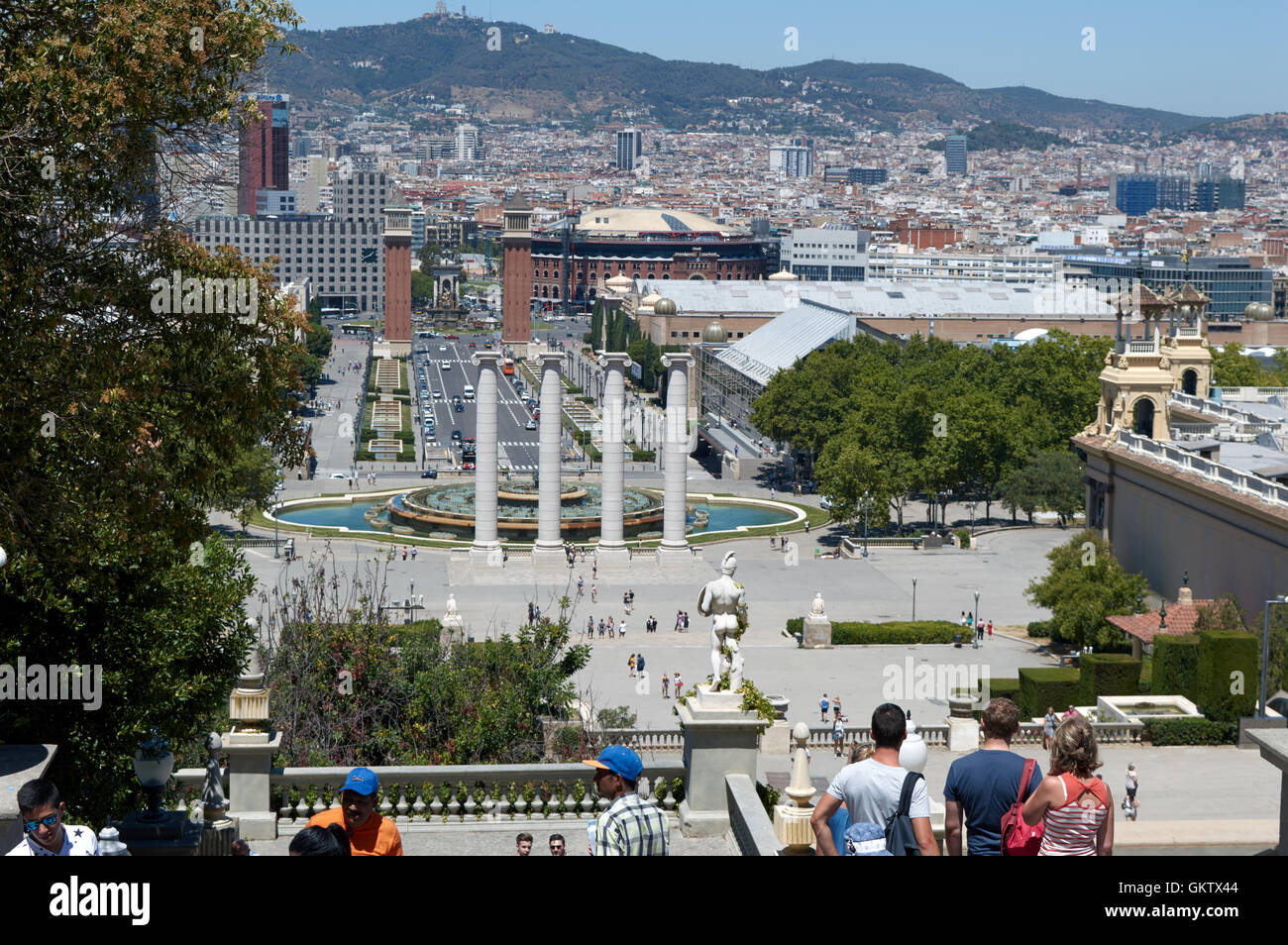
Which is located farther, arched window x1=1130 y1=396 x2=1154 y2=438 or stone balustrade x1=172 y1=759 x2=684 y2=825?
arched window x1=1130 y1=396 x2=1154 y2=438

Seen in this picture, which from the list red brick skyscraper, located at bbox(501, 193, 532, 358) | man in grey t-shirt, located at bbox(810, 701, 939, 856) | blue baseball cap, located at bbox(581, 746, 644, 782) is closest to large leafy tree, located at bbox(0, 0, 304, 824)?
blue baseball cap, located at bbox(581, 746, 644, 782)

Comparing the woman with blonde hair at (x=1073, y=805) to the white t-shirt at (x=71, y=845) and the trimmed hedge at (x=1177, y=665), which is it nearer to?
the white t-shirt at (x=71, y=845)

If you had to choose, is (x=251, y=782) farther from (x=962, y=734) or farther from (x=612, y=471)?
(x=612, y=471)

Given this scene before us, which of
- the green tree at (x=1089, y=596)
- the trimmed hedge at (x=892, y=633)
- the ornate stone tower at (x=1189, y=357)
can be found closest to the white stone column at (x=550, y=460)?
the trimmed hedge at (x=892, y=633)

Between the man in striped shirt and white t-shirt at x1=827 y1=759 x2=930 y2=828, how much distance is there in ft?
3.76

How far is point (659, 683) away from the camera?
46312 millimetres

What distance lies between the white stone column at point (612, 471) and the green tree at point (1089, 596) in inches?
618

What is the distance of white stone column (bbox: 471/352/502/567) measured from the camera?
60.8m

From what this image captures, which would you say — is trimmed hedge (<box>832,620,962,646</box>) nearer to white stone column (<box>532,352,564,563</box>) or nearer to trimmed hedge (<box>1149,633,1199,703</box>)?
trimmed hedge (<box>1149,633,1199,703</box>)

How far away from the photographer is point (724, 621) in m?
17.9

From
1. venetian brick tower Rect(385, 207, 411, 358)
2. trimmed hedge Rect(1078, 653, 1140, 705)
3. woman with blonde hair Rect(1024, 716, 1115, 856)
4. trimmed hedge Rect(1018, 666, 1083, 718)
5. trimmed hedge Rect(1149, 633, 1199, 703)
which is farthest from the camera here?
venetian brick tower Rect(385, 207, 411, 358)

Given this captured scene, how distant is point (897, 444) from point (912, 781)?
64420 millimetres

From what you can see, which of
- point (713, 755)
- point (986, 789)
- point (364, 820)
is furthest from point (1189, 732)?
point (364, 820)
